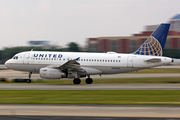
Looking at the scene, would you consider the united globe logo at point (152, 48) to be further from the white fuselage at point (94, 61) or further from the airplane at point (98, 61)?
the white fuselage at point (94, 61)

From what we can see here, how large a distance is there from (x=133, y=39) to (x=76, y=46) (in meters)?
36.3

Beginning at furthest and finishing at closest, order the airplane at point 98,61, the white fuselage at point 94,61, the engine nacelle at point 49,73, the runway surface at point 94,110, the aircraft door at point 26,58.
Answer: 1. the aircraft door at point 26,58
2. the white fuselage at point 94,61
3. the airplane at point 98,61
4. the engine nacelle at point 49,73
5. the runway surface at point 94,110

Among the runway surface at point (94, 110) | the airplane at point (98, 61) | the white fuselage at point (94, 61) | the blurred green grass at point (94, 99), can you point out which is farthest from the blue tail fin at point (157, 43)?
the runway surface at point (94, 110)

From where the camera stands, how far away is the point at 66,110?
1609cm

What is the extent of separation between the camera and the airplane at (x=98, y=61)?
3422cm

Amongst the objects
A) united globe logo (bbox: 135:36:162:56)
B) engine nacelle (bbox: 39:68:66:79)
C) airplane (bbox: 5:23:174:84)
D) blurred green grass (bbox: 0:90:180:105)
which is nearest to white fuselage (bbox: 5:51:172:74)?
airplane (bbox: 5:23:174:84)

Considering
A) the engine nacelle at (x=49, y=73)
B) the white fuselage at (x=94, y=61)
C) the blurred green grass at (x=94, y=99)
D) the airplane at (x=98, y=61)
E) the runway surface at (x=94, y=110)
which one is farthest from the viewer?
the white fuselage at (x=94, y=61)

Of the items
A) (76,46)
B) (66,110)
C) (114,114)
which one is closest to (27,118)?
(66,110)

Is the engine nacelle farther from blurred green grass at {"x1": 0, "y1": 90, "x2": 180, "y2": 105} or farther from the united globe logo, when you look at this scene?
the united globe logo

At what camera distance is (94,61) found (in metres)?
34.8

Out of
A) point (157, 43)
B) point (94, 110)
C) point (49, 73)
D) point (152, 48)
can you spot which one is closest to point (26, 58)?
point (49, 73)

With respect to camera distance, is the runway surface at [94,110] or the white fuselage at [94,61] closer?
the runway surface at [94,110]

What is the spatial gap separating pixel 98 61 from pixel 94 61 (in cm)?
53

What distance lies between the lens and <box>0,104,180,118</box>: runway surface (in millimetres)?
14859
